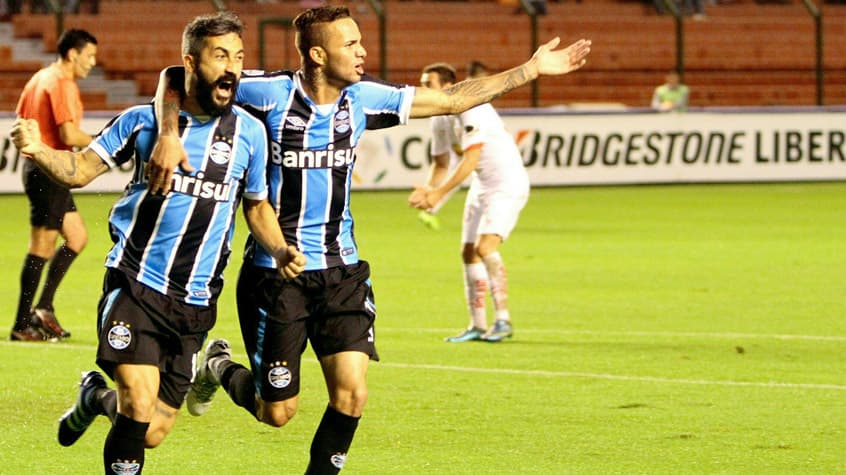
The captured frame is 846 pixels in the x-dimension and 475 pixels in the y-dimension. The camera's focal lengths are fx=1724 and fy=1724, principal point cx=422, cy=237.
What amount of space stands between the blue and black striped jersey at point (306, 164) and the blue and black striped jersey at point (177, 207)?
Result: 1.35ft

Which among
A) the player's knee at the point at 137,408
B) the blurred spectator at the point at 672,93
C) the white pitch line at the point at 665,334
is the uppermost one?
the player's knee at the point at 137,408

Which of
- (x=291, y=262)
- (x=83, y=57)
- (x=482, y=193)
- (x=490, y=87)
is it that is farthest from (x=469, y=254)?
(x=291, y=262)

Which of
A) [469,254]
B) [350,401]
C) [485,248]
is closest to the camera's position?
[350,401]

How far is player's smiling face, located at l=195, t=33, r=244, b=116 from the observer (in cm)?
611

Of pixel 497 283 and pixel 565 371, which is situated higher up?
pixel 497 283

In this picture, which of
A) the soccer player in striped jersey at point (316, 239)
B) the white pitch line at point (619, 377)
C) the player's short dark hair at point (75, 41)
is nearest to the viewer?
the soccer player in striped jersey at point (316, 239)

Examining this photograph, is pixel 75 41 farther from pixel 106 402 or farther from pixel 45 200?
pixel 106 402

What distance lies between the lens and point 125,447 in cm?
610

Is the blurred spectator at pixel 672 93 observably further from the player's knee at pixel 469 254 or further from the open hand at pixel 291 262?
the open hand at pixel 291 262

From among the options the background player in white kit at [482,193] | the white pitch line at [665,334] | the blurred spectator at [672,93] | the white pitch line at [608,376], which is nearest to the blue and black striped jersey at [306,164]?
the white pitch line at [608,376]

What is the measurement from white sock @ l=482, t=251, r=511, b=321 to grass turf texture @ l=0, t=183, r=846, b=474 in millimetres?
243

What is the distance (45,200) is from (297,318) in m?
4.83

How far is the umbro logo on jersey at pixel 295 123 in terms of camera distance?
21.9 ft

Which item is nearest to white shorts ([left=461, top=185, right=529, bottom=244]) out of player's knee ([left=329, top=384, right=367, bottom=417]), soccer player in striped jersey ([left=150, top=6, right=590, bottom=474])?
soccer player in striped jersey ([left=150, top=6, right=590, bottom=474])
